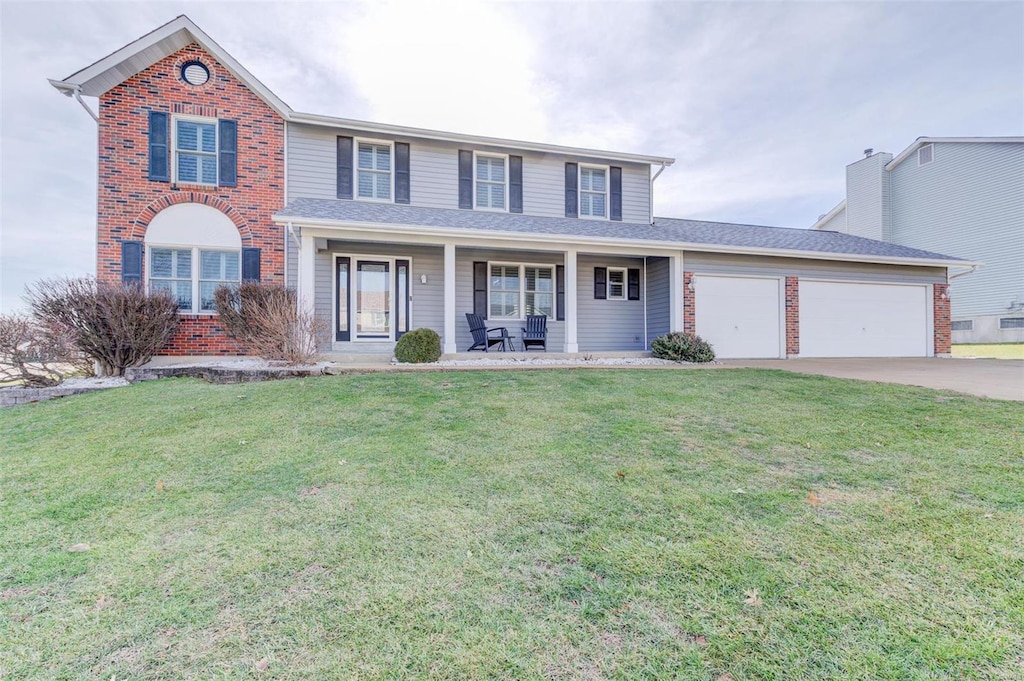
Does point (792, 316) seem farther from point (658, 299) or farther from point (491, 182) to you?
point (491, 182)

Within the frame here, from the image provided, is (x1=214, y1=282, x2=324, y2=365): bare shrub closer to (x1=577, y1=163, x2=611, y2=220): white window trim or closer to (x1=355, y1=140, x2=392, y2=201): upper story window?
(x1=355, y1=140, x2=392, y2=201): upper story window

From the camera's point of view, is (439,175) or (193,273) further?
Answer: (439,175)

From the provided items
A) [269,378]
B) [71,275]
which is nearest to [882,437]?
[269,378]

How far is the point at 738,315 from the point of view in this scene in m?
11.6

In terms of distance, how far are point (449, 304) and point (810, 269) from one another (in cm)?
953

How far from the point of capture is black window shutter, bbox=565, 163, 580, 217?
40.2 feet

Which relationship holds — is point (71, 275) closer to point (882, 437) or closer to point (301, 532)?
point (301, 532)

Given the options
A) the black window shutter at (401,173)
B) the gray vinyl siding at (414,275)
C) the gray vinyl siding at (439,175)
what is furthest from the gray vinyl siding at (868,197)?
the black window shutter at (401,173)

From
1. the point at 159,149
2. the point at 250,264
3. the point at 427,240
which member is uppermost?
the point at 159,149

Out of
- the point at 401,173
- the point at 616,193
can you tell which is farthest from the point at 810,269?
the point at 401,173

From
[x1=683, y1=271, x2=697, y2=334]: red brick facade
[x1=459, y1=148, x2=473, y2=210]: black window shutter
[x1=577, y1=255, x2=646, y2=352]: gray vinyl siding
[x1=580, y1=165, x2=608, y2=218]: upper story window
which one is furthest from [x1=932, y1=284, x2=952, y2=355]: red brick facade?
[x1=459, y1=148, x2=473, y2=210]: black window shutter

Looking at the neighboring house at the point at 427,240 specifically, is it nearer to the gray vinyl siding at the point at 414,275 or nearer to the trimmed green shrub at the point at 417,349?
the gray vinyl siding at the point at 414,275

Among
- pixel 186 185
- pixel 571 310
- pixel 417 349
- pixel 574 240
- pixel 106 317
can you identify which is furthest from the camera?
pixel 571 310

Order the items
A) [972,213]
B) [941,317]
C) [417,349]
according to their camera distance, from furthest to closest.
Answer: [972,213] → [941,317] → [417,349]
